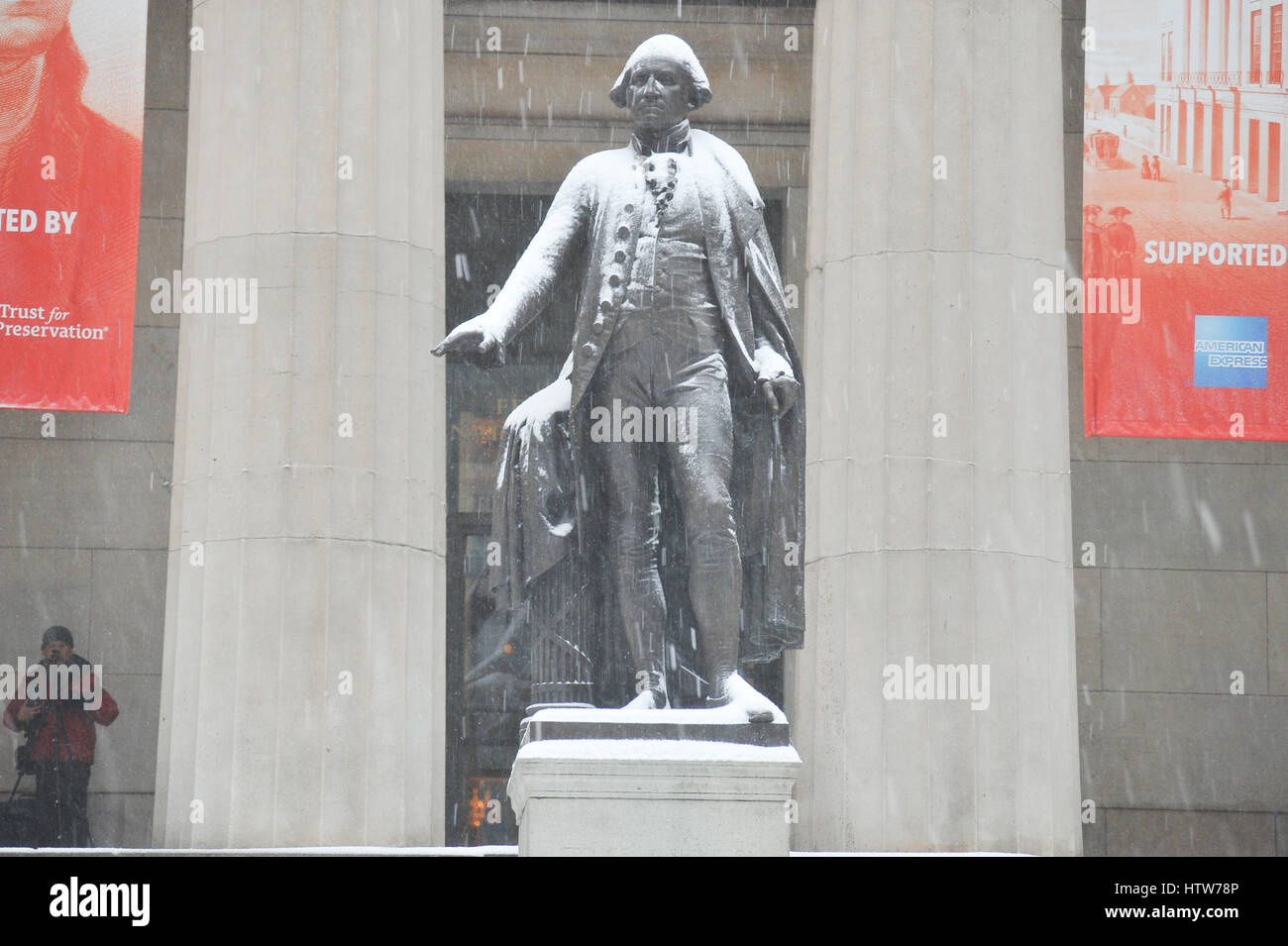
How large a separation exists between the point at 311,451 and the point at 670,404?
742cm

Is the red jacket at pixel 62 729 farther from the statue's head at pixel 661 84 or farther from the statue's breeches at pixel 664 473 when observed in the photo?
the statue's head at pixel 661 84

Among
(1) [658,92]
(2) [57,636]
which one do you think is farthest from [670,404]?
(2) [57,636]

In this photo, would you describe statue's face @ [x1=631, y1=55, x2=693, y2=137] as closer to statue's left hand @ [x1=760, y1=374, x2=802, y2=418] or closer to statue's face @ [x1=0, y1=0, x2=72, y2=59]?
statue's left hand @ [x1=760, y1=374, x2=802, y2=418]

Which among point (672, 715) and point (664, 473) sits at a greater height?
point (664, 473)

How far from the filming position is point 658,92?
948cm

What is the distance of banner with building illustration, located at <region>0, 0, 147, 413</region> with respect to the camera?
17438 mm

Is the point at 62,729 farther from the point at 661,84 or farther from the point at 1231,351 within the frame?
the point at 1231,351

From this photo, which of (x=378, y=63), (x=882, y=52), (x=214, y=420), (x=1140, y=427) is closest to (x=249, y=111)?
(x=378, y=63)

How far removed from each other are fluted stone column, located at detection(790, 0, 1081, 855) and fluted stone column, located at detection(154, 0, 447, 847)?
131 inches

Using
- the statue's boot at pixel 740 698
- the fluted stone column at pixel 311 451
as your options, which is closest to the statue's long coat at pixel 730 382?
the statue's boot at pixel 740 698

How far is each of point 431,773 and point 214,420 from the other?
11.0 feet

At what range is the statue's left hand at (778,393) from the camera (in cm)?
923

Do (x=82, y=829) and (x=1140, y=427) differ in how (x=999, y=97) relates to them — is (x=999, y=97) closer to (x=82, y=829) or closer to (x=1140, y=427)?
(x=1140, y=427)

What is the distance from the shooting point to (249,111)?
1662cm
